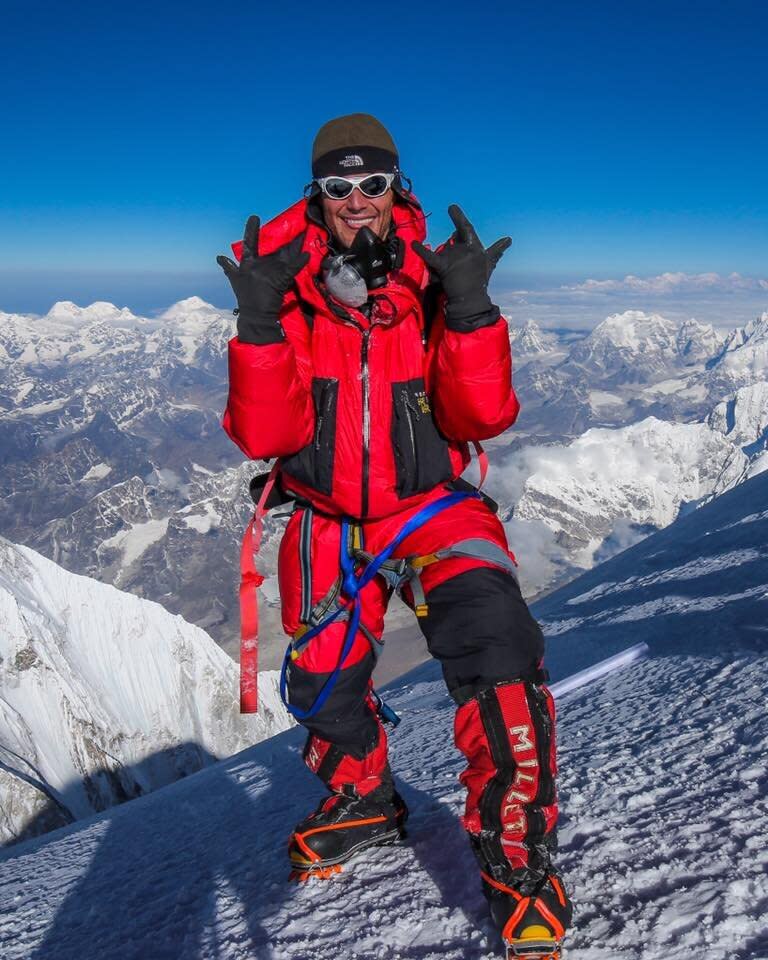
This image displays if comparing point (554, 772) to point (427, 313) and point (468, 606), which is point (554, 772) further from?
point (427, 313)

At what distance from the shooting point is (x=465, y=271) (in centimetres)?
414

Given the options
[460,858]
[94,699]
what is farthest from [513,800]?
[94,699]

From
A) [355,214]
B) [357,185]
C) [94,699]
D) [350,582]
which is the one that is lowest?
[94,699]

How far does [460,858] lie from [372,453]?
2.62 meters

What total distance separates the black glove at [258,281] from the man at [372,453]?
0.01 metres

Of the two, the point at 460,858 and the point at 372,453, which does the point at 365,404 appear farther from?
the point at 460,858

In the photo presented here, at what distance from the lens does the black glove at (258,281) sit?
13.8 feet

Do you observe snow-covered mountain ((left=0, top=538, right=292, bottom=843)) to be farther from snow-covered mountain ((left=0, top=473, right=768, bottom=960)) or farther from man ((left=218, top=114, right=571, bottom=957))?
man ((left=218, top=114, right=571, bottom=957))

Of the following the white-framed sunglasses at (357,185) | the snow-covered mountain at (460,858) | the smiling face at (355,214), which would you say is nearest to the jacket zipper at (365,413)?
the smiling face at (355,214)

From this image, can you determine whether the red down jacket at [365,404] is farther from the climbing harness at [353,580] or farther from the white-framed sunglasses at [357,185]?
the white-framed sunglasses at [357,185]

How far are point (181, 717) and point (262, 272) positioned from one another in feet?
429

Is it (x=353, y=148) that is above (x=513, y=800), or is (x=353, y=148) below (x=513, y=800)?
above

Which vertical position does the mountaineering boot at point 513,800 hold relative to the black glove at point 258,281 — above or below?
below

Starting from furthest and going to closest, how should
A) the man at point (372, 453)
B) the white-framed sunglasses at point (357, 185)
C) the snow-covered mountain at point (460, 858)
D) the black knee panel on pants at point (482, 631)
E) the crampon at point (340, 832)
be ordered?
the white-framed sunglasses at point (357, 185) < the crampon at point (340, 832) < the man at point (372, 453) < the black knee panel on pants at point (482, 631) < the snow-covered mountain at point (460, 858)
